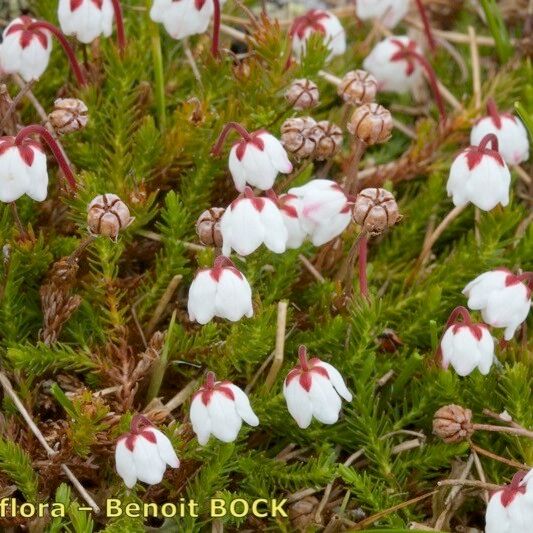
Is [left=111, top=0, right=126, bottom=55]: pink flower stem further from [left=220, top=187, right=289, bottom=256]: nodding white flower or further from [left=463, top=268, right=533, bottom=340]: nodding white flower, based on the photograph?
[left=463, top=268, right=533, bottom=340]: nodding white flower

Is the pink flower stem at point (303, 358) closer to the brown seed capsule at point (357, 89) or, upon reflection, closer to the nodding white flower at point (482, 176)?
the nodding white flower at point (482, 176)

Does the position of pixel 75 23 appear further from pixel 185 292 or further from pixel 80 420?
pixel 80 420

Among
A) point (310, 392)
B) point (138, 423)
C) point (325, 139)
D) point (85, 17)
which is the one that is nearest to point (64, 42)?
point (85, 17)

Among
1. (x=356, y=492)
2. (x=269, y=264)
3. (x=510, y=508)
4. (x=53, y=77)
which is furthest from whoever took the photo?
(x=53, y=77)

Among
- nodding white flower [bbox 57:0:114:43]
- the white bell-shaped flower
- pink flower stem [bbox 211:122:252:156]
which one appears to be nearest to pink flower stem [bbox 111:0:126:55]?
nodding white flower [bbox 57:0:114:43]

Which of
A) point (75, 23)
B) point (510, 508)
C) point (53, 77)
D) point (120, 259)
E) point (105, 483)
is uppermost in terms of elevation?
point (75, 23)

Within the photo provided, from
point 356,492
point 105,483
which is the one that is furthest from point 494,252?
point 105,483

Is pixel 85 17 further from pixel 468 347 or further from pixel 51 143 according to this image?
pixel 468 347
